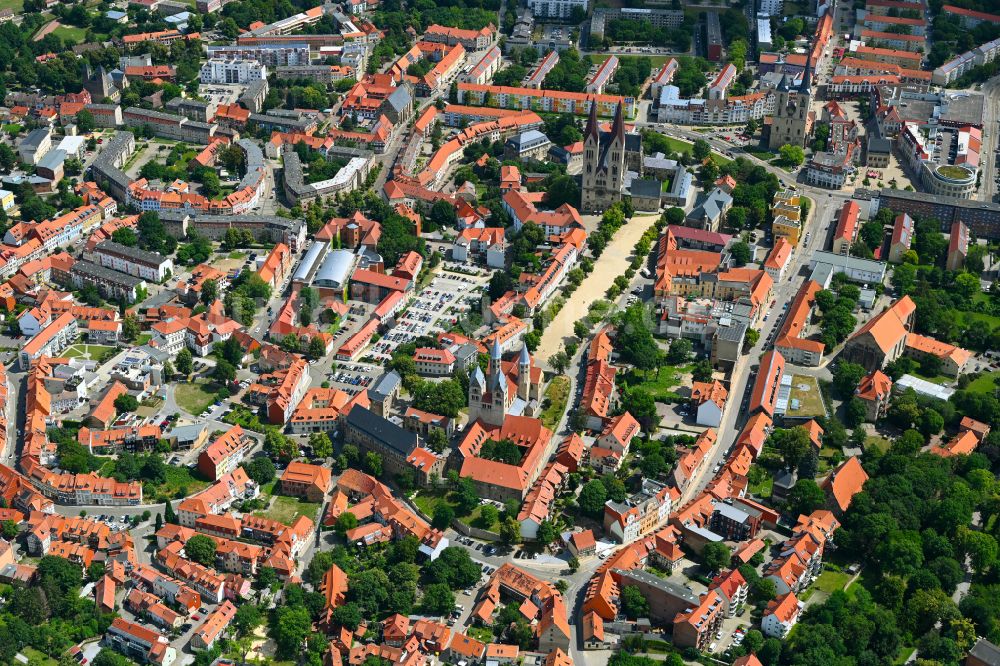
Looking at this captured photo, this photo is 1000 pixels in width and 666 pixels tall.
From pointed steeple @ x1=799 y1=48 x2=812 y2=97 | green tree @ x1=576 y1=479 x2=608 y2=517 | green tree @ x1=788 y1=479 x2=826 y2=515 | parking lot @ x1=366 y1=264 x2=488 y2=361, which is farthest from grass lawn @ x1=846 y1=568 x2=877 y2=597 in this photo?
pointed steeple @ x1=799 y1=48 x2=812 y2=97

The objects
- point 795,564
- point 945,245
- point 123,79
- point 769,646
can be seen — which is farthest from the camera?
point 123,79

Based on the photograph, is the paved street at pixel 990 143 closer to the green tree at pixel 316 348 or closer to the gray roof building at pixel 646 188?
the gray roof building at pixel 646 188

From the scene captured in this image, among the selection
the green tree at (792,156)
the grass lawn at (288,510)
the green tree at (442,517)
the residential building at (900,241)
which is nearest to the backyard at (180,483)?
the grass lawn at (288,510)

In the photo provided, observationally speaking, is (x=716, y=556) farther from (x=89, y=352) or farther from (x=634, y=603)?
(x=89, y=352)

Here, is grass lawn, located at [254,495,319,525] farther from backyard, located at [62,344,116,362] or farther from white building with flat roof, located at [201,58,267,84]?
white building with flat roof, located at [201,58,267,84]

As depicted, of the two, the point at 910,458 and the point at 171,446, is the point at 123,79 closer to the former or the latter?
the point at 171,446

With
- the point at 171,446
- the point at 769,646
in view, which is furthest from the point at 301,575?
the point at 769,646

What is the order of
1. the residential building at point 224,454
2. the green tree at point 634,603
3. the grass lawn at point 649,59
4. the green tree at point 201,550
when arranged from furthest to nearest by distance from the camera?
the grass lawn at point 649,59 < the residential building at point 224,454 < the green tree at point 201,550 < the green tree at point 634,603
